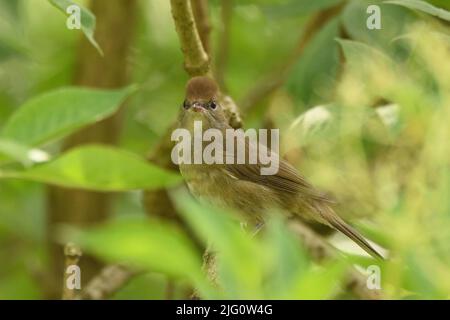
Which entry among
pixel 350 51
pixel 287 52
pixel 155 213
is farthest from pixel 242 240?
pixel 287 52

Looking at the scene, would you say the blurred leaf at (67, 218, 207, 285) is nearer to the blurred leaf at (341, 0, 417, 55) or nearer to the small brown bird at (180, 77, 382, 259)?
the blurred leaf at (341, 0, 417, 55)

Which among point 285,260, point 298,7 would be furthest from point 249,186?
point 285,260

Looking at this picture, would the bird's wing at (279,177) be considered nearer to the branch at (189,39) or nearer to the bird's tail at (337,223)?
the bird's tail at (337,223)

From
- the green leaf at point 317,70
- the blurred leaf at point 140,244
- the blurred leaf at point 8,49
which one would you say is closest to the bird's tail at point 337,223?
the green leaf at point 317,70

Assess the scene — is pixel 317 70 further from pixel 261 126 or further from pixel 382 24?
pixel 261 126

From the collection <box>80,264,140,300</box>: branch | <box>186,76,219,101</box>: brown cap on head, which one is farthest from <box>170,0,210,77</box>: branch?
<box>80,264,140,300</box>: branch
